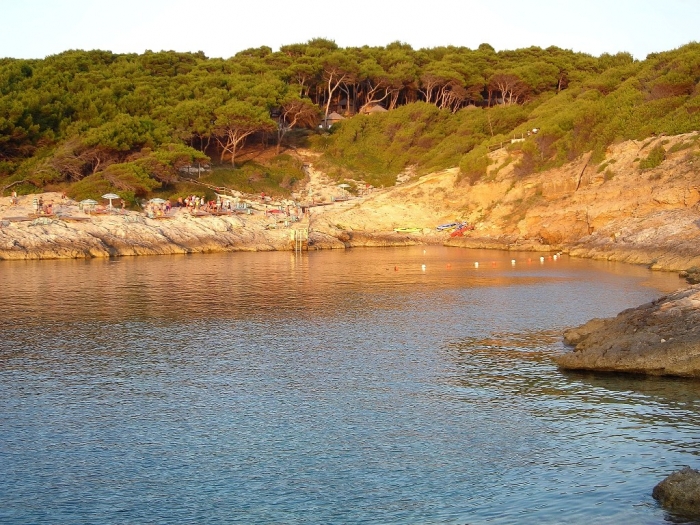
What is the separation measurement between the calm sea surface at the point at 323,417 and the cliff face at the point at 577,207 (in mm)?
16683

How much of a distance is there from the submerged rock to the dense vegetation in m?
49.7

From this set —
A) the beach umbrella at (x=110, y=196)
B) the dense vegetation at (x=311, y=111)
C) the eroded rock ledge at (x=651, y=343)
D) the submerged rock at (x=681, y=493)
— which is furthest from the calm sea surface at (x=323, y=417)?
the dense vegetation at (x=311, y=111)

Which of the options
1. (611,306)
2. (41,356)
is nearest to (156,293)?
(41,356)

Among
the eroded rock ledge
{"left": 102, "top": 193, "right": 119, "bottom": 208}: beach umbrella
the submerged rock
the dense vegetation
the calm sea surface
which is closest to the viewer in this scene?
the submerged rock

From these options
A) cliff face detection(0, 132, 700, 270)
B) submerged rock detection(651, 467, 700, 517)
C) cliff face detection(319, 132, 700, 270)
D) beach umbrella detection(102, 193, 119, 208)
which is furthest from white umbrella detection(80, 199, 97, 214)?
submerged rock detection(651, 467, 700, 517)

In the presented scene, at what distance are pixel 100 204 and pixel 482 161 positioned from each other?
31623 millimetres

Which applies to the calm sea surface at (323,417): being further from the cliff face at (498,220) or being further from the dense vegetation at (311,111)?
the dense vegetation at (311,111)

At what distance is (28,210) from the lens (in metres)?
53.5

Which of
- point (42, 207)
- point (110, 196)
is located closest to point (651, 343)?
point (110, 196)

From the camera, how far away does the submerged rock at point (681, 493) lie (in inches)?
423

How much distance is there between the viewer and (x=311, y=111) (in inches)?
3012

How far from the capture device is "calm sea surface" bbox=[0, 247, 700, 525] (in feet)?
38.2

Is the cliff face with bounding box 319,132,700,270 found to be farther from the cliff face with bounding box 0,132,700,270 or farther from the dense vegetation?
the dense vegetation

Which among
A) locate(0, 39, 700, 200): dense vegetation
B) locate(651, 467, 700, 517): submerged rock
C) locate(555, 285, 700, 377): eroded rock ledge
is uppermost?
locate(0, 39, 700, 200): dense vegetation
